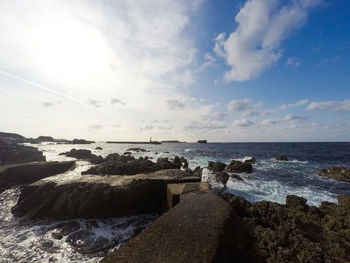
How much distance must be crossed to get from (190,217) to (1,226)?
28.5 feet

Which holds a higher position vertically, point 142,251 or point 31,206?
point 142,251

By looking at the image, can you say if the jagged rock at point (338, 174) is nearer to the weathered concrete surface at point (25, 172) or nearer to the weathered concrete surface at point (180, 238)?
the weathered concrete surface at point (180, 238)

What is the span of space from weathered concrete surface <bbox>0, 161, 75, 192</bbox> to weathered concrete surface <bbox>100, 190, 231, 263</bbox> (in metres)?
14.1

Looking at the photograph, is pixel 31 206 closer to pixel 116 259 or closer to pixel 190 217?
pixel 116 259

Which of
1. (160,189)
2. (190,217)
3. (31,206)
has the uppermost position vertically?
(190,217)

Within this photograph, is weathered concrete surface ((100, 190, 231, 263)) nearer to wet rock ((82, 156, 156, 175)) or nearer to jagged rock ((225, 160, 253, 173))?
wet rock ((82, 156, 156, 175))

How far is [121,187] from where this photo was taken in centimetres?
750

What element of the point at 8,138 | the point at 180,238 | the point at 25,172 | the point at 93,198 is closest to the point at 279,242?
the point at 180,238

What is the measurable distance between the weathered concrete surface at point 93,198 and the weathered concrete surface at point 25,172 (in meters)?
6.13

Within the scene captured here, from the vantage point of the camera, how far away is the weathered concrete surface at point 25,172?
11.4 meters

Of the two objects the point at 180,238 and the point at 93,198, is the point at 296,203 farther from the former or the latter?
the point at 93,198

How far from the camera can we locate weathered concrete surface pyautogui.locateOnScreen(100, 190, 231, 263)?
2672 mm

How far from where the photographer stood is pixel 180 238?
306cm

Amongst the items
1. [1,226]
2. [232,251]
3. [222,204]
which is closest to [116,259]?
[232,251]
